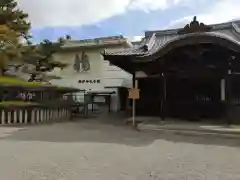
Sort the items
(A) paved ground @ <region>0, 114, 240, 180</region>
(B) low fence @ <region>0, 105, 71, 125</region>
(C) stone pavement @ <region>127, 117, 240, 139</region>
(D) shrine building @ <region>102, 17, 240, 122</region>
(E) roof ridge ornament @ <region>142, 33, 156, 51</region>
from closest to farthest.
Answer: (A) paved ground @ <region>0, 114, 240, 180</region> → (C) stone pavement @ <region>127, 117, 240, 139</region> → (D) shrine building @ <region>102, 17, 240, 122</region> → (B) low fence @ <region>0, 105, 71, 125</region> → (E) roof ridge ornament @ <region>142, 33, 156, 51</region>

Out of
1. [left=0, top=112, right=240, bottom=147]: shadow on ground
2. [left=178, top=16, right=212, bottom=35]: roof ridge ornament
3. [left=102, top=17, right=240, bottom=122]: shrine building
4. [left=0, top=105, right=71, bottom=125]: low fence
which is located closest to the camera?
[left=0, top=112, right=240, bottom=147]: shadow on ground

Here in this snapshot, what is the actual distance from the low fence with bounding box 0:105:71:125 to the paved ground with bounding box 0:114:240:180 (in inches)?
167

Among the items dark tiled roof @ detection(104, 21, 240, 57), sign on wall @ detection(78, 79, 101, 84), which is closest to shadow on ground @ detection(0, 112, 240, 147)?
dark tiled roof @ detection(104, 21, 240, 57)

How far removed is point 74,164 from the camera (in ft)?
24.0

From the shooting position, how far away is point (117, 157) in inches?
320

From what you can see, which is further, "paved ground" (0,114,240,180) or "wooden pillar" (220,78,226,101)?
"wooden pillar" (220,78,226,101)

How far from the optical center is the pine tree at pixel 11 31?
768 inches

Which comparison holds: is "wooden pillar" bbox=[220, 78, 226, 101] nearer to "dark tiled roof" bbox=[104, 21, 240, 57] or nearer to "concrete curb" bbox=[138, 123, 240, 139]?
"dark tiled roof" bbox=[104, 21, 240, 57]

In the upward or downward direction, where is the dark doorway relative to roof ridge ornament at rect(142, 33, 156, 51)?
downward

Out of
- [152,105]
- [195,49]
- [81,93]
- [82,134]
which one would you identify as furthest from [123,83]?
[82,134]

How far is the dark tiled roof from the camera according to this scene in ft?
53.3

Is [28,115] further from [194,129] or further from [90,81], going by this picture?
[90,81]

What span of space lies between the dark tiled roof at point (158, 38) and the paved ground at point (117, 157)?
5608 mm

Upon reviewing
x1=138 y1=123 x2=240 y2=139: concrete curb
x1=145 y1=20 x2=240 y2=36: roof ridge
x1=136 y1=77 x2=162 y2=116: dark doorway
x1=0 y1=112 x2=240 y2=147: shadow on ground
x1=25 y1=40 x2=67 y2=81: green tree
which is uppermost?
x1=145 y1=20 x2=240 y2=36: roof ridge
